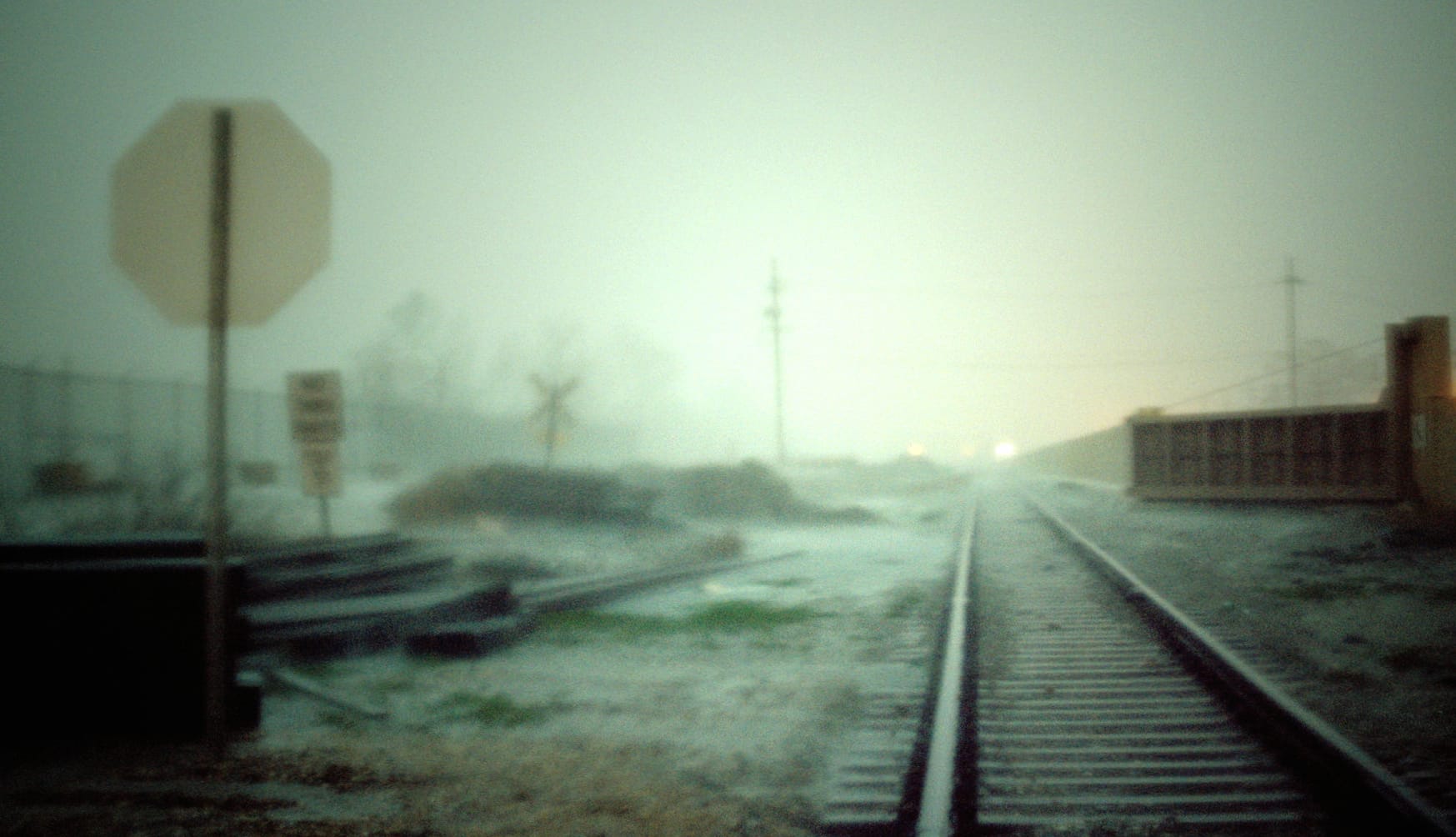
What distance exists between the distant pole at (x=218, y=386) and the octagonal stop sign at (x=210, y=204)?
4 cm

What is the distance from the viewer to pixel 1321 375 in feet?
153

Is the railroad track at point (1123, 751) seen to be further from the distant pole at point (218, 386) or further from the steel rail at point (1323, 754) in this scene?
the distant pole at point (218, 386)

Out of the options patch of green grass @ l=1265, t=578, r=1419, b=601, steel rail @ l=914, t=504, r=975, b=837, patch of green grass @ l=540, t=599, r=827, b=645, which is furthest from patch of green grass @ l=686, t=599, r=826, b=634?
patch of green grass @ l=1265, t=578, r=1419, b=601

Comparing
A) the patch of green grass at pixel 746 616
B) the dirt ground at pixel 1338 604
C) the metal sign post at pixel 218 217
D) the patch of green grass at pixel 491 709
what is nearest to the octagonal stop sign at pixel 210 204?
the metal sign post at pixel 218 217

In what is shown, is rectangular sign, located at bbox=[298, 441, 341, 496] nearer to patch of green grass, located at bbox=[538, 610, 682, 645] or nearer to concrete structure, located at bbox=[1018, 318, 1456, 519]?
patch of green grass, located at bbox=[538, 610, 682, 645]

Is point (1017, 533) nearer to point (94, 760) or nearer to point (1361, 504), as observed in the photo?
point (1361, 504)

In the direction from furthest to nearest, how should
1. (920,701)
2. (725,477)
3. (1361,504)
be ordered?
(725,477) → (1361,504) → (920,701)

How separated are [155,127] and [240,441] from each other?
22.8m

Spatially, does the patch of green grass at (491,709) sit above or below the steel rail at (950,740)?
below

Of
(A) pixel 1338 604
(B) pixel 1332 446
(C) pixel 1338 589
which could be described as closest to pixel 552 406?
(C) pixel 1338 589

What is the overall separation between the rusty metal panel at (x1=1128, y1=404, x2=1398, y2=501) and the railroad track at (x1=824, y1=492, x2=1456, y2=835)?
13.1 m

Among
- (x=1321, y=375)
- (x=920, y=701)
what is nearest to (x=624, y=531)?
(x=920, y=701)

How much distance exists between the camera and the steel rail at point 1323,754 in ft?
11.0

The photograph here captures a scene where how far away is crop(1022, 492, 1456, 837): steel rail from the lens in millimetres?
3342
